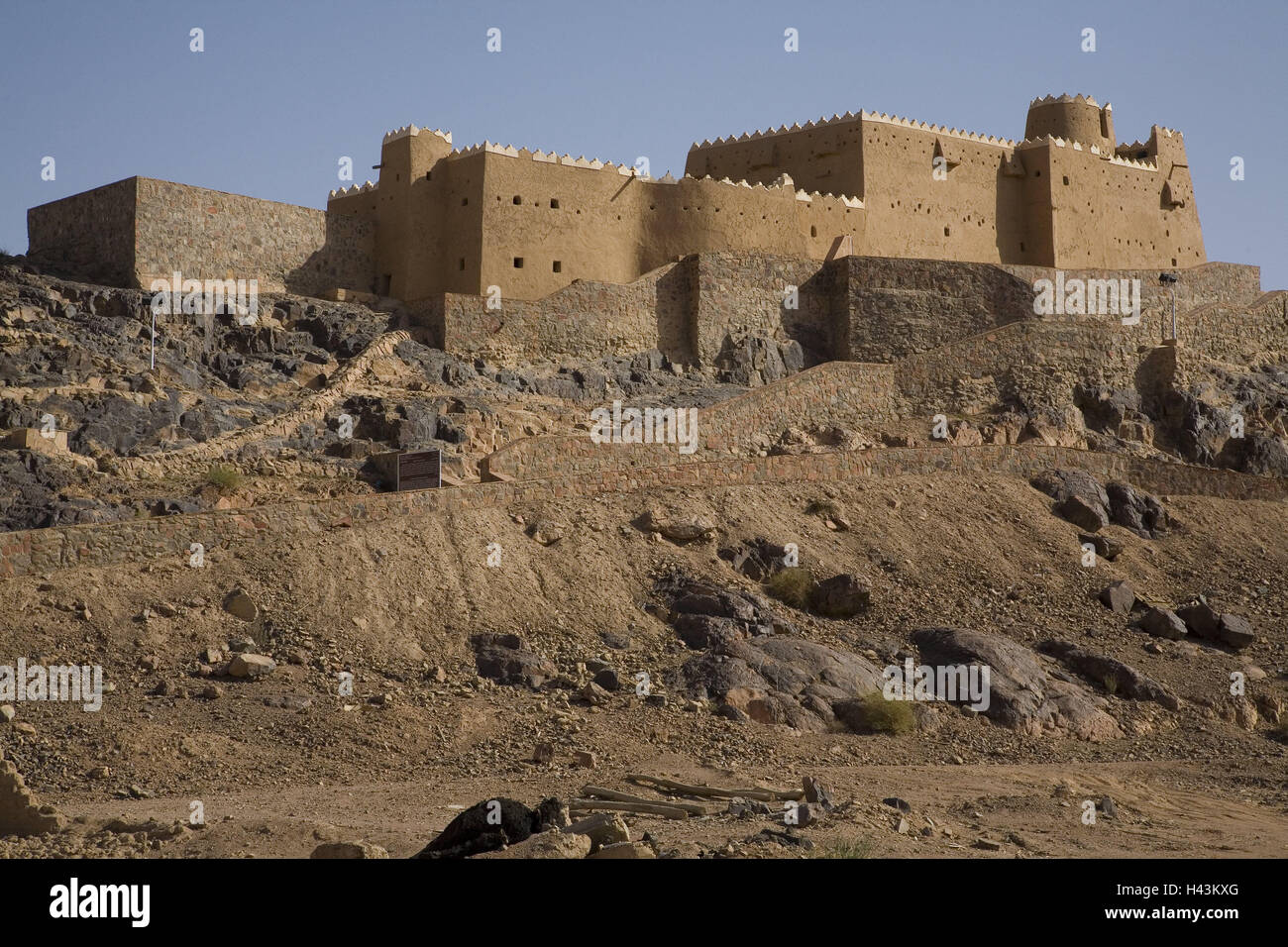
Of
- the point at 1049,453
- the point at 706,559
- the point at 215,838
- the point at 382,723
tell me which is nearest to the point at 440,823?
the point at 215,838

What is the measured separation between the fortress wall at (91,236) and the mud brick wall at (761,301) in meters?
9.70

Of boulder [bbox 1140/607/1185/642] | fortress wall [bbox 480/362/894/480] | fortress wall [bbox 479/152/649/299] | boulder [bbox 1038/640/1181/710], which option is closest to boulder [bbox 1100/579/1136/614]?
boulder [bbox 1140/607/1185/642]

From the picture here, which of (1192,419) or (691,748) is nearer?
(691,748)

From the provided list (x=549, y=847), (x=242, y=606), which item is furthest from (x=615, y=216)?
(x=549, y=847)

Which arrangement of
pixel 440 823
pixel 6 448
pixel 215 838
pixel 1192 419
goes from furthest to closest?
pixel 1192 419, pixel 6 448, pixel 440 823, pixel 215 838

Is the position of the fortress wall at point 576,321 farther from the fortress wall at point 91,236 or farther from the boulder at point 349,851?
the boulder at point 349,851

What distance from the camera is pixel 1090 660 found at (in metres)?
17.4

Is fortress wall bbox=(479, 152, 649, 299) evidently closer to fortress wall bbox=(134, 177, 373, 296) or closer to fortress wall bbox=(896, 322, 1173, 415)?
fortress wall bbox=(134, 177, 373, 296)

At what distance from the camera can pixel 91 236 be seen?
79.5 ft

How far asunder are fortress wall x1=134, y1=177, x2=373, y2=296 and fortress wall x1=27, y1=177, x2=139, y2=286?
360 millimetres

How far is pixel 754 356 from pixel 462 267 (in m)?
5.43

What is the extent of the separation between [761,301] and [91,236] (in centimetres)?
1164

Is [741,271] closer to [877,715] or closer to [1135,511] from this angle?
[1135,511]

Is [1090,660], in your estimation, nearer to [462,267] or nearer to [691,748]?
[691,748]
